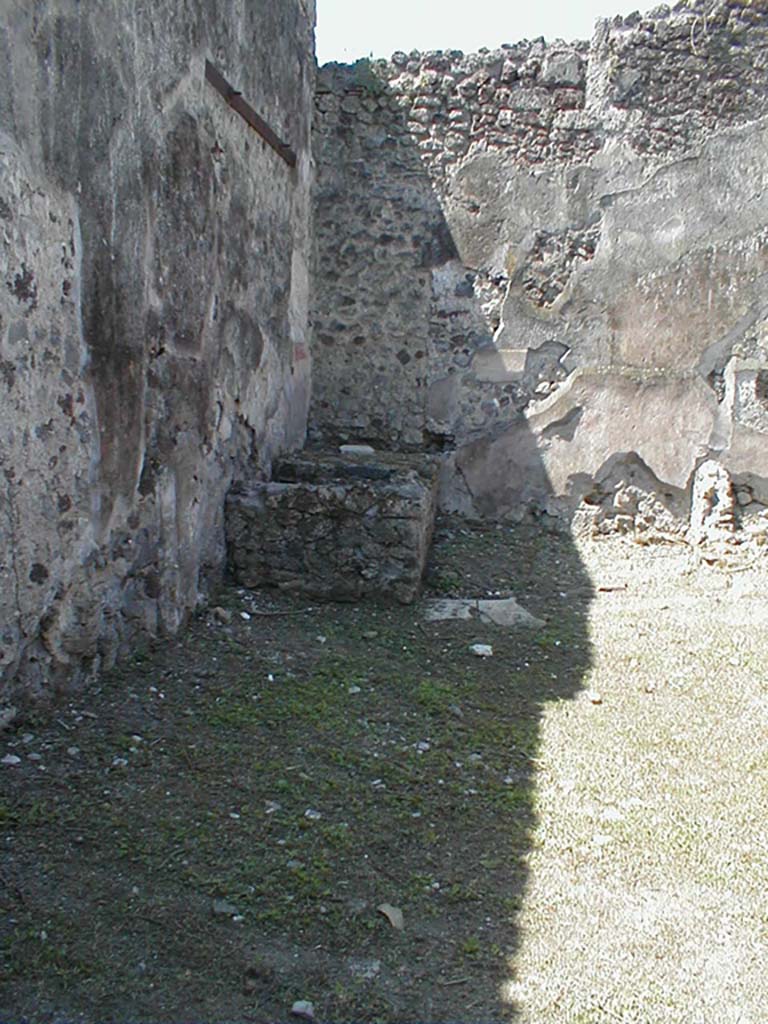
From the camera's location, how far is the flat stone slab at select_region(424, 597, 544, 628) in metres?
3.96

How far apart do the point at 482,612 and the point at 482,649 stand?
16.3 inches

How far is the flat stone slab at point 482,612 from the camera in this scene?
396 centimetres

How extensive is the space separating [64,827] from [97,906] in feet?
1.09

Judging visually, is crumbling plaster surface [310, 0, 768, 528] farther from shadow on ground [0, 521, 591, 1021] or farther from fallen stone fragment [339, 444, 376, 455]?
shadow on ground [0, 521, 591, 1021]

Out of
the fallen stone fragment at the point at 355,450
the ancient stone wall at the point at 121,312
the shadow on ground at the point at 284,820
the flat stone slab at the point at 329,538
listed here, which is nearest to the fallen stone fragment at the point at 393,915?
the shadow on ground at the point at 284,820

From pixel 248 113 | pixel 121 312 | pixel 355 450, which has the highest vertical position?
pixel 248 113

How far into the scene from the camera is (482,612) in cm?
404

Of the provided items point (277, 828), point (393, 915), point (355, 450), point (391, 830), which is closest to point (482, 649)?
point (391, 830)

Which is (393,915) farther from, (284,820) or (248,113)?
(248,113)

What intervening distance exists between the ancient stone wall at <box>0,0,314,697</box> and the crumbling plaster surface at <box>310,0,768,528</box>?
1.08 meters

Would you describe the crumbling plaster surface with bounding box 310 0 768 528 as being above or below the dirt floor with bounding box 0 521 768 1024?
above

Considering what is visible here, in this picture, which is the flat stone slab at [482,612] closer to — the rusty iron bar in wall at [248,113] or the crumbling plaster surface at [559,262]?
the crumbling plaster surface at [559,262]

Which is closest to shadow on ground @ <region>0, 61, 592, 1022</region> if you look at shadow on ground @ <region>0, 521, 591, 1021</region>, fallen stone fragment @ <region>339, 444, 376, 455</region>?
shadow on ground @ <region>0, 521, 591, 1021</region>

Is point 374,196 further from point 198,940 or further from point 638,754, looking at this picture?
point 198,940
